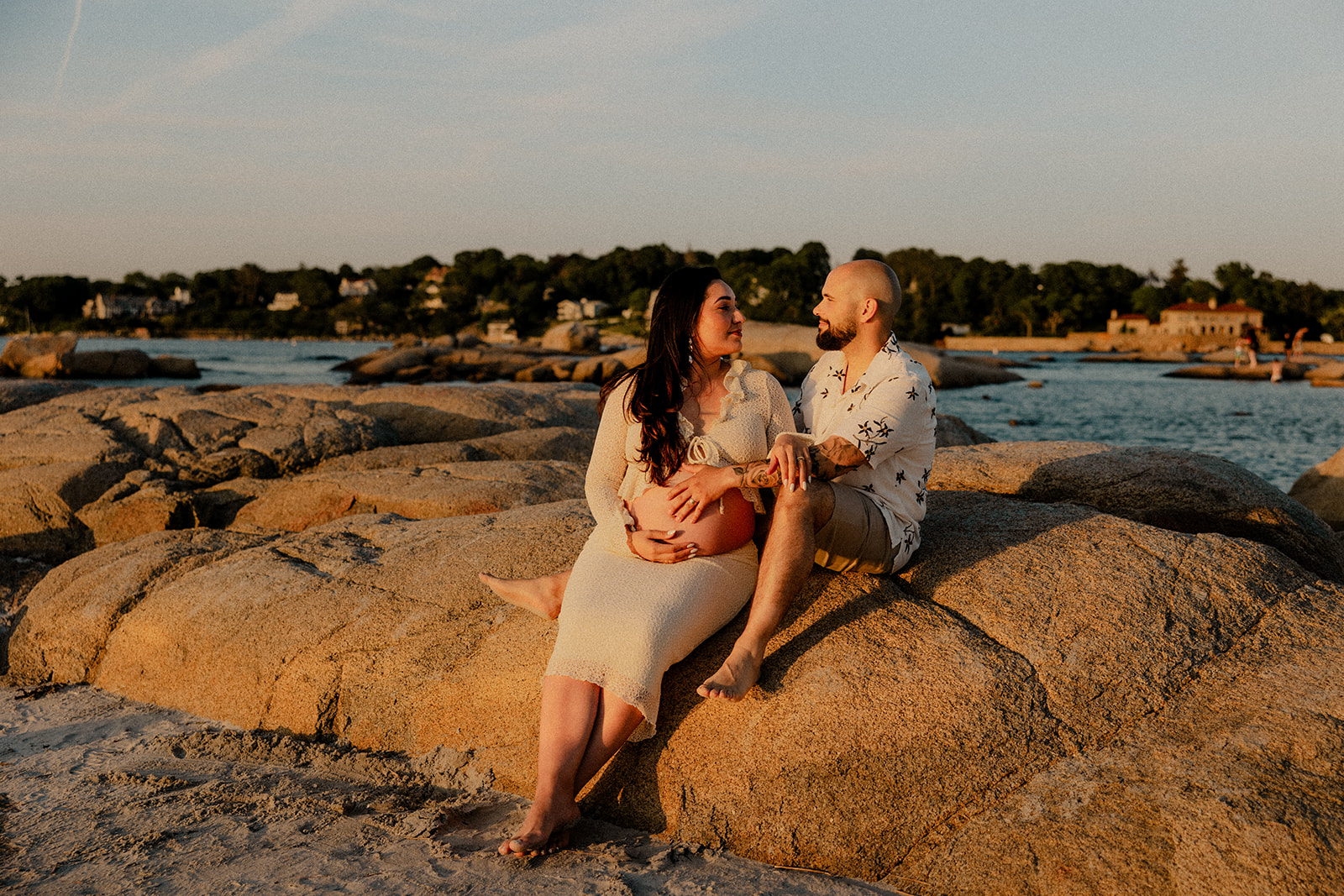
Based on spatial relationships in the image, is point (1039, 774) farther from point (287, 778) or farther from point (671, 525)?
point (287, 778)

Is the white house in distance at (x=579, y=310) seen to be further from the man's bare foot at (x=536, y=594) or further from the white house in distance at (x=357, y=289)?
the man's bare foot at (x=536, y=594)

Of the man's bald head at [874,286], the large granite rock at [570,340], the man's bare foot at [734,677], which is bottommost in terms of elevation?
the large granite rock at [570,340]

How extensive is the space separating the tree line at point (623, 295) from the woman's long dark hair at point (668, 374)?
268 feet

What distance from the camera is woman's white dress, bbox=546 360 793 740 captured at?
11.8 ft

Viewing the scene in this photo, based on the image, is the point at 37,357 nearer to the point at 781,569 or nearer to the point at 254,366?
the point at 254,366

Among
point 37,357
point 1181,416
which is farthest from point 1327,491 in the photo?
point 37,357

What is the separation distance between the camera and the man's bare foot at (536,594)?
4305mm

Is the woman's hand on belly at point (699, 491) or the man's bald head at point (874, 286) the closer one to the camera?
the woman's hand on belly at point (699, 491)

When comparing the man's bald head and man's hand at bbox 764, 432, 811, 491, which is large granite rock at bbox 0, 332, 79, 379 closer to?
the man's bald head

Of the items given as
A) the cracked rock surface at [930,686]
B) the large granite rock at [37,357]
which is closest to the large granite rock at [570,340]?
the large granite rock at [37,357]

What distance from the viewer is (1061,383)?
50.4 m

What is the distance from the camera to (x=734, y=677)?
360 cm

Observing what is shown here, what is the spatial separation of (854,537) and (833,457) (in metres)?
0.40

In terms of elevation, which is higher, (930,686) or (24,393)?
(24,393)
